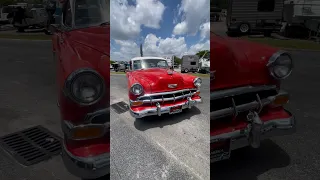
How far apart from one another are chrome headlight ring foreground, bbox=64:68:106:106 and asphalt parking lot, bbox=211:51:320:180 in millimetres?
1356

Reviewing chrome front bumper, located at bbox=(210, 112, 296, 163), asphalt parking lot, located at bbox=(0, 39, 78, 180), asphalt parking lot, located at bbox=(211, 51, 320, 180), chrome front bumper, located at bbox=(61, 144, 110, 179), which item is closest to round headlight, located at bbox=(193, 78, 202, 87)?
chrome front bumper, located at bbox=(61, 144, 110, 179)

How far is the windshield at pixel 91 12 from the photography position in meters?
1.02

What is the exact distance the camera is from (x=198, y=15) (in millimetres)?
998

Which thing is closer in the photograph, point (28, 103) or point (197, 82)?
point (197, 82)

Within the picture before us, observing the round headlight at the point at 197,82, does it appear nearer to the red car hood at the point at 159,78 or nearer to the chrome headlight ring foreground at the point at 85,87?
the red car hood at the point at 159,78

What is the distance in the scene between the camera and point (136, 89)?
98 cm

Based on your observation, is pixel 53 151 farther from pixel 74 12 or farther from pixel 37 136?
pixel 74 12

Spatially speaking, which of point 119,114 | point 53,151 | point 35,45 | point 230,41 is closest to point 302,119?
point 230,41

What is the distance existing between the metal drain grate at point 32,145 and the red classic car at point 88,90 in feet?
6.03

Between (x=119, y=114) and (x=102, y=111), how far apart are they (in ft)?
0.65

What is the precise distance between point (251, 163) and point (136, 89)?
221 cm

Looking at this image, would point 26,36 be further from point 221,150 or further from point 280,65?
point 221,150

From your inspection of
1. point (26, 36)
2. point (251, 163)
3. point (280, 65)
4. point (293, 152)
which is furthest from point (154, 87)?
point (26, 36)

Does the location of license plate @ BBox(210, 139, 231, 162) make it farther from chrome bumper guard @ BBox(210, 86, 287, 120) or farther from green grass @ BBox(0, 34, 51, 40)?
green grass @ BBox(0, 34, 51, 40)
